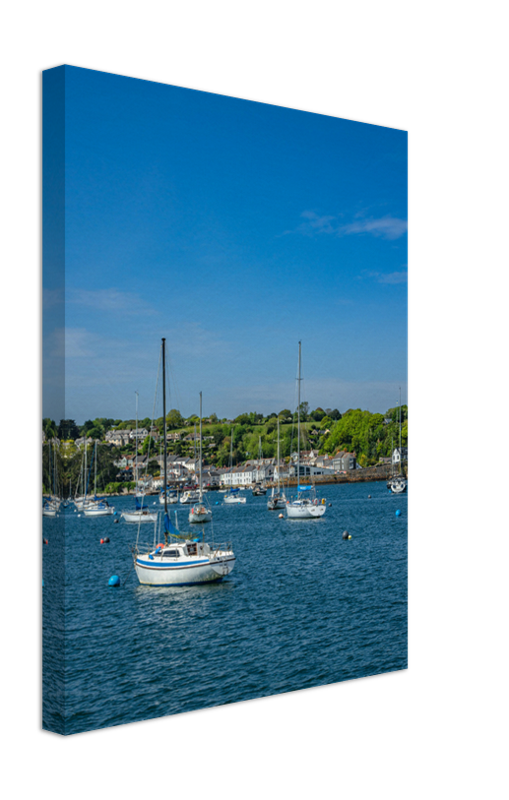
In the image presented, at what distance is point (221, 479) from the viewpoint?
2019 cm

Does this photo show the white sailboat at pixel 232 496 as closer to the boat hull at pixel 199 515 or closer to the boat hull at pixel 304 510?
the boat hull at pixel 199 515

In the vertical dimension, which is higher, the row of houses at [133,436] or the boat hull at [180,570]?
the row of houses at [133,436]

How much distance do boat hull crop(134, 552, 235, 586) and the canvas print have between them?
0.03 meters

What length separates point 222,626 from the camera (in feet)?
35.8

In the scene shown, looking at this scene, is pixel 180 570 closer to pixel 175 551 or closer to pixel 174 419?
pixel 175 551

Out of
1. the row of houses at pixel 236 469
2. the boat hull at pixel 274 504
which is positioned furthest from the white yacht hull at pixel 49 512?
the boat hull at pixel 274 504

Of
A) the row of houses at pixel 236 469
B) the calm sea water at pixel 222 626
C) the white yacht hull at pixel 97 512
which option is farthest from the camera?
the white yacht hull at pixel 97 512

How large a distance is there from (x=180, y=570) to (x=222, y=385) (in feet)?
16.7

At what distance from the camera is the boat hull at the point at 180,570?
411 inches

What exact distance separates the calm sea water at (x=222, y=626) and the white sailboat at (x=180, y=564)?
308 mm

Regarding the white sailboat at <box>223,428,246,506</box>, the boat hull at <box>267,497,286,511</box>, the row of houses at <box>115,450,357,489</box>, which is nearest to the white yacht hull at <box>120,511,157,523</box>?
the row of houses at <box>115,450,357,489</box>

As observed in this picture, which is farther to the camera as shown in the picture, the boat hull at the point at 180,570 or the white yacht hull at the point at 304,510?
the white yacht hull at the point at 304,510
